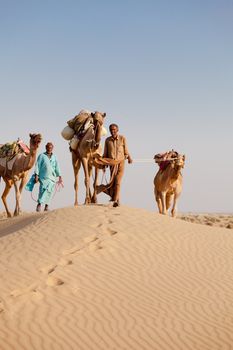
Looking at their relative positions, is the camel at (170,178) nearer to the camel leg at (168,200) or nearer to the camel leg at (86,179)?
the camel leg at (168,200)

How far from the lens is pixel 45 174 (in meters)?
16.9

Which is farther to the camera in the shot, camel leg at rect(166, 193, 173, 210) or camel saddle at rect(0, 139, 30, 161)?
camel saddle at rect(0, 139, 30, 161)

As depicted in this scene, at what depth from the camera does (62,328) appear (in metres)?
7.16

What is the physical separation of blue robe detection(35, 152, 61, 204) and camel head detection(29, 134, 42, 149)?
0.61 metres

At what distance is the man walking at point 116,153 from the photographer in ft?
43.6

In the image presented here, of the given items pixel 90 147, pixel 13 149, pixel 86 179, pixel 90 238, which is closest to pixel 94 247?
pixel 90 238

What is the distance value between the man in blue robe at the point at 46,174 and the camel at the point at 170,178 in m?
3.27

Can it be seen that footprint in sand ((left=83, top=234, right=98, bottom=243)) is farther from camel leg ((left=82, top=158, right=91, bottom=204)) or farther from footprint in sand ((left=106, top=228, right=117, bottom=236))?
camel leg ((left=82, top=158, right=91, bottom=204))

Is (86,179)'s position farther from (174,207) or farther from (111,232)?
(174,207)

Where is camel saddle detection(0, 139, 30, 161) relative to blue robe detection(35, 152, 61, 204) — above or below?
above

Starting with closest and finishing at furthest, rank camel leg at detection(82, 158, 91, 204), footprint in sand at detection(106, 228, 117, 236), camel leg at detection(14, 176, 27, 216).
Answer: footprint in sand at detection(106, 228, 117, 236) < camel leg at detection(82, 158, 91, 204) < camel leg at detection(14, 176, 27, 216)

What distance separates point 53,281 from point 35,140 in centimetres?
816

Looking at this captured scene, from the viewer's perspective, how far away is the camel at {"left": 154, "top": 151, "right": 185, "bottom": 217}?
16.1 metres

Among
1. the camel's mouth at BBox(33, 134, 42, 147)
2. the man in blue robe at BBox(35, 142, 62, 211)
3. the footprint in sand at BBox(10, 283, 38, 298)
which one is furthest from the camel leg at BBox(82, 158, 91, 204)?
the footprint in sand at BBox(10, 283, 38, 298)
